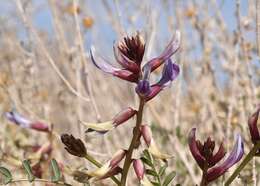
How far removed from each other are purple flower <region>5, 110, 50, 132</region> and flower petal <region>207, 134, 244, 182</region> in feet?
1.49

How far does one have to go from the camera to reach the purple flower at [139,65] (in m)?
0.71

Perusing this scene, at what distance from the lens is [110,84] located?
9.45ft

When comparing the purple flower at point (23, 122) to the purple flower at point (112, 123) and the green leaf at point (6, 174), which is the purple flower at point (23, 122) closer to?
the green leaf at point (6, 174)

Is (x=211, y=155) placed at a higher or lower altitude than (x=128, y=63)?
lower

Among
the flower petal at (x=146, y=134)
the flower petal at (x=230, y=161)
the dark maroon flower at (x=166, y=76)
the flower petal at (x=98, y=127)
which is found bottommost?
the flower petal at (x=230, y=161)

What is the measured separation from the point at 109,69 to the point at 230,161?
202 millimetres

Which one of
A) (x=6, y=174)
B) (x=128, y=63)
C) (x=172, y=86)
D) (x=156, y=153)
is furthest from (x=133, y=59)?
(x=172, y=86)

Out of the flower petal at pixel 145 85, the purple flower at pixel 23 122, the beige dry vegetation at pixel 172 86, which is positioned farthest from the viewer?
the beige dry vegetation at pixel 172 86

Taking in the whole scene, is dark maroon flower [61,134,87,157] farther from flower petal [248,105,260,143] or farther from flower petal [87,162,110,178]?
flower petal [248,105,260,143]

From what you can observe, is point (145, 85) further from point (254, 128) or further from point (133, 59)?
point (254, 128)

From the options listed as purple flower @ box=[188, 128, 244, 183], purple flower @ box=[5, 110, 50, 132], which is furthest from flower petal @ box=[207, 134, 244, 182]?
purple flower @ box=[5, 110, 50, 132]

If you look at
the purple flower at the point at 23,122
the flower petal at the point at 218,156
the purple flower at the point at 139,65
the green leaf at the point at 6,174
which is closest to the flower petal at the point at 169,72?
the purple flower at the point at 139,65

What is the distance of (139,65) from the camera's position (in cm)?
73

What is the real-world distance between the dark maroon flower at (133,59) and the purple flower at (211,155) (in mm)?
99
